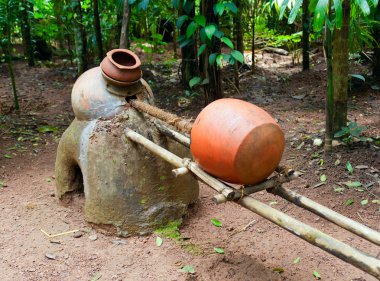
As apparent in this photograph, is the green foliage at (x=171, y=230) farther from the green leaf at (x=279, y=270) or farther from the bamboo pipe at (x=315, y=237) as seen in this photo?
the bamboo pipe at (x=315, y=237)

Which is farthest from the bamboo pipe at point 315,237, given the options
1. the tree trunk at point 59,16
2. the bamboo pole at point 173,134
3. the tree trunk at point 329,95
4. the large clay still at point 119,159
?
the tree trunk at point 59,16

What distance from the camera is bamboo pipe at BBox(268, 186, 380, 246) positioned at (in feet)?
6.15

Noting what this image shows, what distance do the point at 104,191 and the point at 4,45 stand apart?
3796mm

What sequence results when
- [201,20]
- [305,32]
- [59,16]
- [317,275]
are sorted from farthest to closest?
[59,16], [305,32], [201,20], [317,275]

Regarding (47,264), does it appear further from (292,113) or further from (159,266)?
(292,113)

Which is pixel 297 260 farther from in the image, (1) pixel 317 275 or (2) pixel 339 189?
(2) pixel 339 189

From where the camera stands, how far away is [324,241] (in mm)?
1865

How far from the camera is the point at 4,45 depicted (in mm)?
5973

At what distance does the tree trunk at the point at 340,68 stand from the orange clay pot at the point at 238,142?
6.26 feet

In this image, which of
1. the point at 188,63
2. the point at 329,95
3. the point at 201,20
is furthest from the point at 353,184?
the point at 188,63

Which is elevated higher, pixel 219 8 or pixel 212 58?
pixel 219 8

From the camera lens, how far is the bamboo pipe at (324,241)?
1705mm

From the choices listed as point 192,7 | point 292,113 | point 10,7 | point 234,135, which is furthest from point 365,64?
point 234,135

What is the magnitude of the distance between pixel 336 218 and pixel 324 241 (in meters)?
0.18
